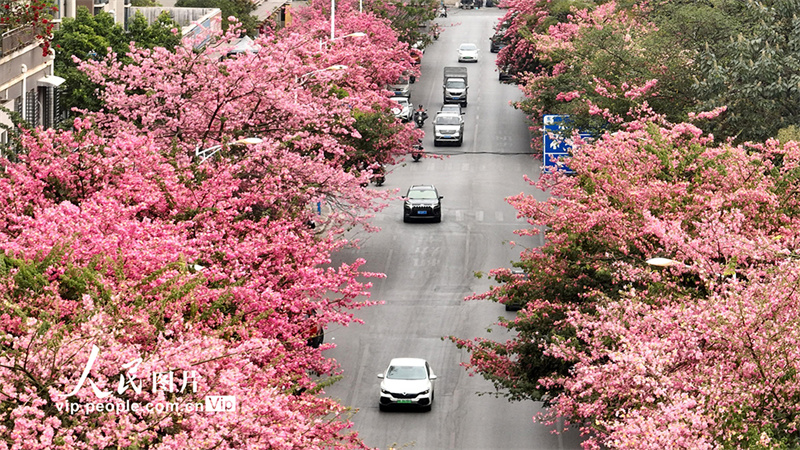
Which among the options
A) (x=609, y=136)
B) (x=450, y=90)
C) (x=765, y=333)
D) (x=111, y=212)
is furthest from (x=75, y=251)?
(x=450, y=90)

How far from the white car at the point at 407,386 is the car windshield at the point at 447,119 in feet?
129

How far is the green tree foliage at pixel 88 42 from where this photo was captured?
166 feet

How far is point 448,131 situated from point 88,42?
29174 millimetres

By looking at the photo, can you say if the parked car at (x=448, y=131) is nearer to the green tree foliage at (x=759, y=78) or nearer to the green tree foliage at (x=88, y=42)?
the green tree foliage at (x=88, y=42)

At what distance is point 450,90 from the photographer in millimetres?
89188

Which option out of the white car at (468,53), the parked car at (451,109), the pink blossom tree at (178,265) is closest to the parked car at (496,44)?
the white car at (468,53)

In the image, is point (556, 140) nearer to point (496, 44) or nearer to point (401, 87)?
point (401, 87)

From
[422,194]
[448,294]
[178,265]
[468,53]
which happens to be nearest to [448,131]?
[422,194]

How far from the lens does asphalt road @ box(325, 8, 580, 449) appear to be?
37.7 m

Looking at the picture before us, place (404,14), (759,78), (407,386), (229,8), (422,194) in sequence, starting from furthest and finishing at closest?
1. (404,14)
2. (229,8)
3. (422,194)
4. (759,78)
5. (407,386)

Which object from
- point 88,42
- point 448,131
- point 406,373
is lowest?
point 448,131

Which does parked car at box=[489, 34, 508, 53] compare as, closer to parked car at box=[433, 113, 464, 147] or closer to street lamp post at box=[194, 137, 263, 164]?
parked car at box=[433, 113, 464, 147]

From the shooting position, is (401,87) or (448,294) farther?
(401,87)

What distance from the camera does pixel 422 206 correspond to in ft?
197
